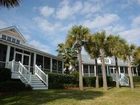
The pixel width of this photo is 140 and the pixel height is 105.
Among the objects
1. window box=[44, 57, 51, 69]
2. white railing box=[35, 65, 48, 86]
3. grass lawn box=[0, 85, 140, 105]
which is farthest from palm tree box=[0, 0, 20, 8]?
window box=[44, 57, 51, 69]

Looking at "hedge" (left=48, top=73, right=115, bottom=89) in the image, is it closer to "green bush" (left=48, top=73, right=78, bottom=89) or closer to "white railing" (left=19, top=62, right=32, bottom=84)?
"green bush" (left=48, top=73, right=78, bottom=89)

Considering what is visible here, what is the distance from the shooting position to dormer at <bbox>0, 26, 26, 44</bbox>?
93.2 ft

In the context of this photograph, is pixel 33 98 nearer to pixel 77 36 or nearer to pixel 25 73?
pixel 25 73

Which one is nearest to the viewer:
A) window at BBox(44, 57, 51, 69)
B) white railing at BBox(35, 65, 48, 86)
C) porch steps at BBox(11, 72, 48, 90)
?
porch steps at BBox(11, 72, 48, 90)

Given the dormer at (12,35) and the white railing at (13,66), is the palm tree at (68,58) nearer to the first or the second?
the dormer at (12,35)

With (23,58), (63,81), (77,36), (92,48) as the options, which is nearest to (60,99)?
(23,58)

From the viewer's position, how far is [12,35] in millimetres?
30078

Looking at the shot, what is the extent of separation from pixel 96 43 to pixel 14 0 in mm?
17717

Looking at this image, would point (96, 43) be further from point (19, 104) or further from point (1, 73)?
point (19, 104)

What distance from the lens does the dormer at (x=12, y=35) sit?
2840 centimetres

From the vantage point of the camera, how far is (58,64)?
34.7 m

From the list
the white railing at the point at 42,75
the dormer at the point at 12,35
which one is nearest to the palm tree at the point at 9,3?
the white railing at the point at 42,75

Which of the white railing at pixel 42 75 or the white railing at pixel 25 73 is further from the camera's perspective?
the white railing at pixel 42 75

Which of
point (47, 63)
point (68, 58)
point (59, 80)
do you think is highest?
point (68, 58)
